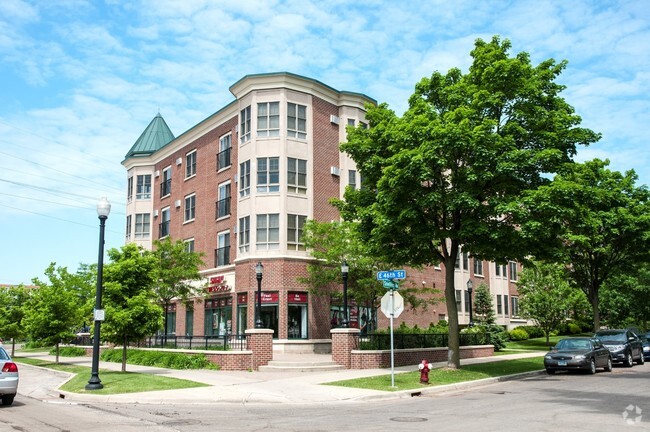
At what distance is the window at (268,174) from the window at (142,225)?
59.7 feet

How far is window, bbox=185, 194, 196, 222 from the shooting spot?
41.6 metres

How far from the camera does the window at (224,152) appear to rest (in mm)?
37469

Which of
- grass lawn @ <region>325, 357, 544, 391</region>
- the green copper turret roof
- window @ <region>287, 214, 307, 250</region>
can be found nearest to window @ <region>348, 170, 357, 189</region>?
window @ <region>287, 214, 307, 250</region>

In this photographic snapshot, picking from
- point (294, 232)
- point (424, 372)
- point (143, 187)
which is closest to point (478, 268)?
point (294, 232)

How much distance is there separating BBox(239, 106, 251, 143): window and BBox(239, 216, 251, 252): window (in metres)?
4.84

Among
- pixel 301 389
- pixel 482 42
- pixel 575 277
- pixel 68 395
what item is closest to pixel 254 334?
pixel 301 389

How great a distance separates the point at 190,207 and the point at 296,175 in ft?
39.2

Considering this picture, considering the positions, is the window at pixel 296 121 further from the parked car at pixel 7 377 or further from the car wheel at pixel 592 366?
the parked car at pixel 7 377

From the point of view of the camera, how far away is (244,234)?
33.7 meters

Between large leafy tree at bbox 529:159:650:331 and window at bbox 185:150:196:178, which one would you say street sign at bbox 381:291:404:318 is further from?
window at bbox 185:150:196:178

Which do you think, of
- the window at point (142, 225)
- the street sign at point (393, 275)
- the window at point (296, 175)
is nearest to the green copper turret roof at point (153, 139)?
the window at point (142, 225)

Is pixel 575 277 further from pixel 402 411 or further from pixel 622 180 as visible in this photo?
pixel 402 411

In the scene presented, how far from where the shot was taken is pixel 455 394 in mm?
17203

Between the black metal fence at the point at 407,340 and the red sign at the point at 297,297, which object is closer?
the black metal fence at the point at 407,340
